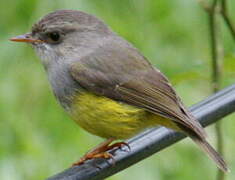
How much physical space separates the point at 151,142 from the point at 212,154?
1.71ft

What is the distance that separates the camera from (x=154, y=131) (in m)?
5.17

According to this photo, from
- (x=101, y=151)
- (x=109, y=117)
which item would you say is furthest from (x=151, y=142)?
(x=101, y=151)

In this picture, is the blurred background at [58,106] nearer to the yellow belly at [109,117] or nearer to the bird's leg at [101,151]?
the bird's leg at [101,151]

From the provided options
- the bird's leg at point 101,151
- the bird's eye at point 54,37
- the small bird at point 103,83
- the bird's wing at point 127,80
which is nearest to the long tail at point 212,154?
the small bird at point 103,83

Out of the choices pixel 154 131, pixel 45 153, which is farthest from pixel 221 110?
pixel 45 153

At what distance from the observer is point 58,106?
20.4 ft

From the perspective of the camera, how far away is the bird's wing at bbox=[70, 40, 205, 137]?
5633 mm

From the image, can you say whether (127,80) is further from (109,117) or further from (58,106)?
(58,106)

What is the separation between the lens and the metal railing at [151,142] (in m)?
4.93

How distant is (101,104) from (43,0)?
3.12 feet

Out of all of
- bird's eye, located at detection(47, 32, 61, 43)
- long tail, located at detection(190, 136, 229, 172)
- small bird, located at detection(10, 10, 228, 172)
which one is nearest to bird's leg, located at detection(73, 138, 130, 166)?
small bird, located at detection(10, 10, 228, 172)

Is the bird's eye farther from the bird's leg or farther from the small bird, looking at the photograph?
the bird's leg

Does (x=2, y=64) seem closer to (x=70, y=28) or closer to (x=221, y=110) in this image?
(x=70, y=28)

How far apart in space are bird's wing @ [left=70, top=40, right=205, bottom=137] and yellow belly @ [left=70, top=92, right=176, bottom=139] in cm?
5
